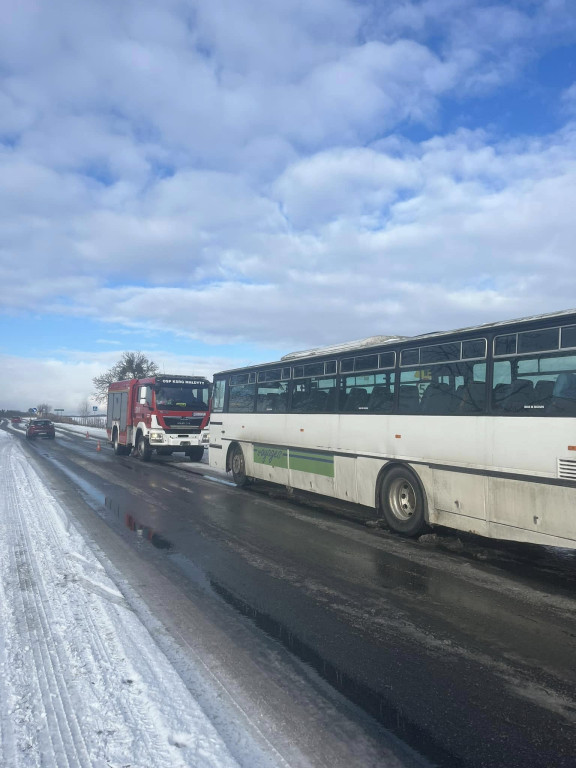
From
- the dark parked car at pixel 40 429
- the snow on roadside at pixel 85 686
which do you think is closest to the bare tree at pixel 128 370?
the dark parked car at pixel 40 429

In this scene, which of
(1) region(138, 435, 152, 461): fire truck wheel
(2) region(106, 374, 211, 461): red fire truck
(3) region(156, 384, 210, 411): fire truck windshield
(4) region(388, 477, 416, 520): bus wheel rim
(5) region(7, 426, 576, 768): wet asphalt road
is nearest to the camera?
(5) region(7, 426, 576, 768): wet asphalt road

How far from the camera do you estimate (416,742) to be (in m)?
3.20

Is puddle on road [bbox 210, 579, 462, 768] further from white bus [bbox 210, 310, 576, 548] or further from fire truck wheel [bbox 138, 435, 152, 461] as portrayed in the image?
fire truck wheel [bbox 138, 435, 152, 461]

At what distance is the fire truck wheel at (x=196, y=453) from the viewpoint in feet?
72.3

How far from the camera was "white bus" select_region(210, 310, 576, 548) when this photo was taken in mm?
6727

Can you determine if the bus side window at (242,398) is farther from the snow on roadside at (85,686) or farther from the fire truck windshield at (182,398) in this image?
the snow on roadside at (85,686)

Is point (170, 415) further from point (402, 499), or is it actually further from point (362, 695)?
point (362, 695)

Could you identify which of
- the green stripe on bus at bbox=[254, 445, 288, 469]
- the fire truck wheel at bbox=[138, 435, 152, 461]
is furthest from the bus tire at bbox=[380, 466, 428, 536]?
the fire truck wheel at bbox=[138, 435, 152, 461]

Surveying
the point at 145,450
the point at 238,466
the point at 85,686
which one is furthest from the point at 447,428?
the point at 145,450

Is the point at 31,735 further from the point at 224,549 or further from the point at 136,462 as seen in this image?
the point at 136,462

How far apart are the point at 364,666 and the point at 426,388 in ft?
17.3

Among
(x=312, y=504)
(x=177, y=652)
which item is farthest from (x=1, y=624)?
(x=312, y=504)

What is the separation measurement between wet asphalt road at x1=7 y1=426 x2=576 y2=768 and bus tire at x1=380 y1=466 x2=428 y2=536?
31cm

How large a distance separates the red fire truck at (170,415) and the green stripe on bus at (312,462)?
32.6ft
